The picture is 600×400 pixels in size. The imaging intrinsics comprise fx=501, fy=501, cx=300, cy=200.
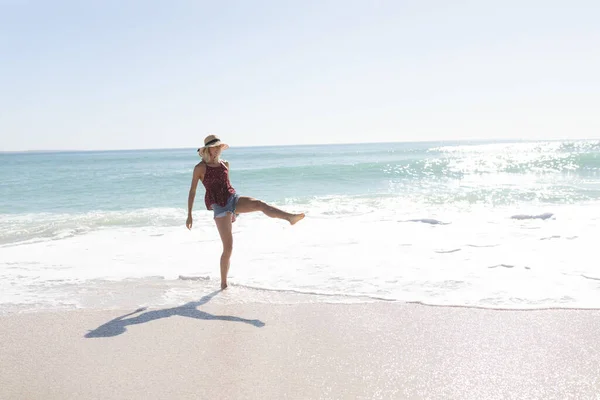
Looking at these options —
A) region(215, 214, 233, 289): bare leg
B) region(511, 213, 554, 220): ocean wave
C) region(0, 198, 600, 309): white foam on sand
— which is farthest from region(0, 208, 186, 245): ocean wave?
region(511, 213, 554, 220): ocean wave

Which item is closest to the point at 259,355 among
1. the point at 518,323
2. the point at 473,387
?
the point at 473,387

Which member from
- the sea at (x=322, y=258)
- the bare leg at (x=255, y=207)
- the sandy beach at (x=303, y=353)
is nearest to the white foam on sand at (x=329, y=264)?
the sea at (x=322, y=258)

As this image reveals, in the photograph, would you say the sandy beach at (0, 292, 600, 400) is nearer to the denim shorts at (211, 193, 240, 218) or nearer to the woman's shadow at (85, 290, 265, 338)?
the woman's shadow at (85, 290, 265, 338)

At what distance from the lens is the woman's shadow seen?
162 inches

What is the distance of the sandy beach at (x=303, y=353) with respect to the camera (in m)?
3.05

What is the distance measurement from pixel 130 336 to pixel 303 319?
142 centimetres

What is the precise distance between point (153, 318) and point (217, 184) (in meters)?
1.56

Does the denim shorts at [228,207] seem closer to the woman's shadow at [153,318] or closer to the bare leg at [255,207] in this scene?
the bare leg at [255,207]

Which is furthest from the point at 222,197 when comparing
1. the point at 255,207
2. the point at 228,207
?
the point at 255,207

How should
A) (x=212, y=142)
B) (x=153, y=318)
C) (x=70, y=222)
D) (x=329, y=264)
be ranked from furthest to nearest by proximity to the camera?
(x=70, y=222)
(x=329, y=264)
(x=212, y=142)
(x=153, y=318)

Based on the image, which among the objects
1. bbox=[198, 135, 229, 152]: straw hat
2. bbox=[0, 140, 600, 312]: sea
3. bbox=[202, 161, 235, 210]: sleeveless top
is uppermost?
Result: bbox=[198, 135, 229, 152]: straw hat

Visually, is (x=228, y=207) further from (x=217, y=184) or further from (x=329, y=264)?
(x=329, y=264)

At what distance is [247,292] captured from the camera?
17.3 ft

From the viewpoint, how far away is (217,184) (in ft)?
17.5
